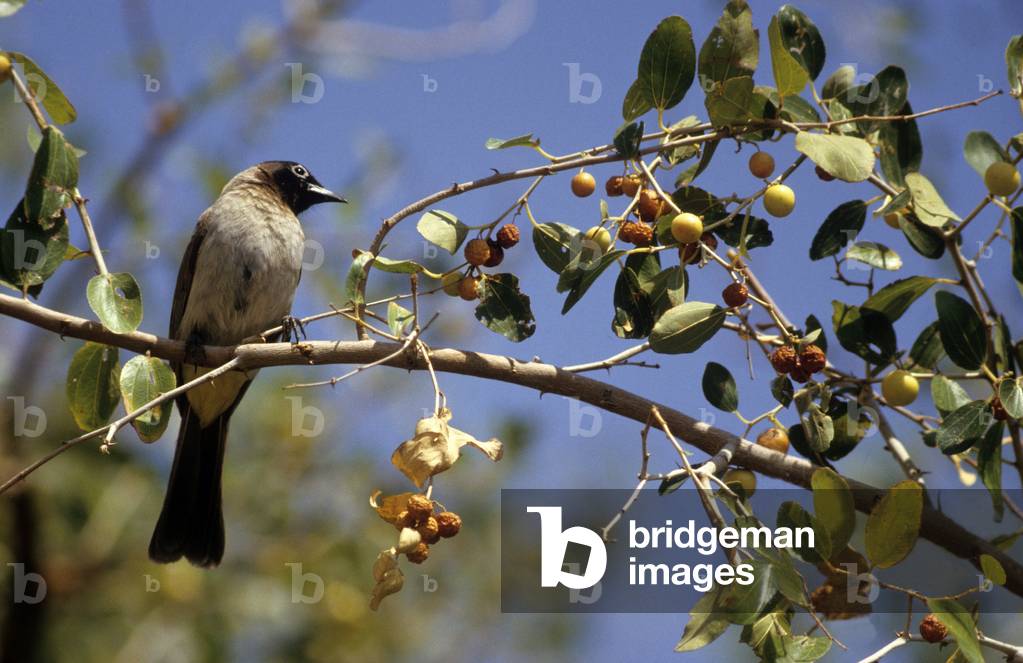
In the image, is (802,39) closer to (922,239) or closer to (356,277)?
(922,239)

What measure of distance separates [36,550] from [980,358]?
12.9 ft

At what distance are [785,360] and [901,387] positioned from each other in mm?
345

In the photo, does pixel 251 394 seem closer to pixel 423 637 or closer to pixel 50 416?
pixel 50 416

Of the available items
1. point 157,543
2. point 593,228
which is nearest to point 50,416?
point 157,543

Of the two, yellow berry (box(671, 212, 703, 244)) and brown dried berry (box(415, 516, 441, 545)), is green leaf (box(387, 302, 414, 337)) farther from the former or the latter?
yellow berry (box(671, 212, 703, 244))

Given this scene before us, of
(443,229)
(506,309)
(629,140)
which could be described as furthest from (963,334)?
(443,229)

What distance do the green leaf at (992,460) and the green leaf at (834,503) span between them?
0.57 m

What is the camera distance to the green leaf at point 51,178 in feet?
7.67

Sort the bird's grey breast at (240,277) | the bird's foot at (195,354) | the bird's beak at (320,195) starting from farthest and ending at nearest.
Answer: the bird's beak at (320,195) → the bird's grey breast at (240,277) → the bird's foot at (195,354)

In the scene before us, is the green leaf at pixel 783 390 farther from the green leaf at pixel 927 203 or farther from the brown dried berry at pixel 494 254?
the brown dried berry at pixel 494 254

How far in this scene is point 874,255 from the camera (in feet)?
8.50

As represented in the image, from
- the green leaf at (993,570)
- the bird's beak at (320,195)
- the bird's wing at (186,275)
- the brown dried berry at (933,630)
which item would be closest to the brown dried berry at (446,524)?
the brown dried berry at (933,630)

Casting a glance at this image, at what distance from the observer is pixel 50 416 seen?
212 inches

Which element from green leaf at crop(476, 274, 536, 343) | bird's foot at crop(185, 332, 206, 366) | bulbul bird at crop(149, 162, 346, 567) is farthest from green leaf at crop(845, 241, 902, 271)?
bulbul bird at crop(149, 162, 346, 567)
